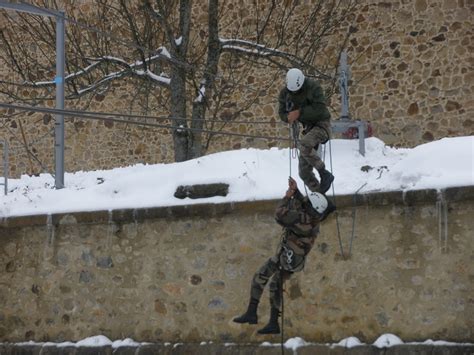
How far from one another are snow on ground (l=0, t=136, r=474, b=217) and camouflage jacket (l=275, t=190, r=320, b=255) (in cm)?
190

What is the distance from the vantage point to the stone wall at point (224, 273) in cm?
727

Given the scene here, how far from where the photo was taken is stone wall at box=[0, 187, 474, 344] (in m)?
7.27

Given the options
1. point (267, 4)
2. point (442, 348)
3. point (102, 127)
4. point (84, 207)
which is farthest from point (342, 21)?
point (442, 348)

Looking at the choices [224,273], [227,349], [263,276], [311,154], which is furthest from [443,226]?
[227,349]

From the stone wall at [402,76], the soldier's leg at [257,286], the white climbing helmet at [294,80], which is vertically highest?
the stone wall at [402,76]

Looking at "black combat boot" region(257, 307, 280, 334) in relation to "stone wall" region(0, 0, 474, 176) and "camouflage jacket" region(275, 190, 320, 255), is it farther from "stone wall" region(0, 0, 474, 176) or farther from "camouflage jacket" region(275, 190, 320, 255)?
"stone wall" region(0, 0, 474, 176)

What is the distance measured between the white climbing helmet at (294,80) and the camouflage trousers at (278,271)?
1207mm

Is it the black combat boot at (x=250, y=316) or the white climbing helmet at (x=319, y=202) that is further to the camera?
the black combat boot at (x=250, y=316)

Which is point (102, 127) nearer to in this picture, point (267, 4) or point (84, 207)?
point (267, 4)

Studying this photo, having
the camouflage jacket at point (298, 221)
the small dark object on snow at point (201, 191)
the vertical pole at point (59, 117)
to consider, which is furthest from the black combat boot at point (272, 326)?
A: the vertical pole at point (59, 117)

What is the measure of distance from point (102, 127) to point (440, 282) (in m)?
11.9

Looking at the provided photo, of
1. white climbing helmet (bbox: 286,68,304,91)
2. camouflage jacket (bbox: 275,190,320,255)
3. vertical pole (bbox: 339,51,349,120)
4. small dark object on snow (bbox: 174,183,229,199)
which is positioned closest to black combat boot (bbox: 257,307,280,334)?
camouflage jacket (bbox: 275,190,320,255)

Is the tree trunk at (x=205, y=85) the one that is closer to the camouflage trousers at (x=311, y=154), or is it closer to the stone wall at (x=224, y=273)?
the stone wall at (x=224, y=273)

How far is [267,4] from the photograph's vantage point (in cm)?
1552
